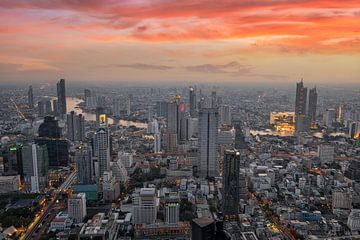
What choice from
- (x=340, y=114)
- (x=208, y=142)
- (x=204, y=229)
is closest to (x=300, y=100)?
(x=340, y=114)

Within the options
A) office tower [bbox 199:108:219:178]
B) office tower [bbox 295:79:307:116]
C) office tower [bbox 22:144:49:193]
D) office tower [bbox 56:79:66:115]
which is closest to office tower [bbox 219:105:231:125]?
office tower [bbox 295:79:307:116]

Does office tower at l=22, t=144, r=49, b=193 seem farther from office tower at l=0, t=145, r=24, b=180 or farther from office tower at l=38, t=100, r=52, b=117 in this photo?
office tower at l=38, t=100, r=52, b=117

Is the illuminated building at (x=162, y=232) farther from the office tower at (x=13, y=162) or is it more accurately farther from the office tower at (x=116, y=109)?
the office tower at (x=116, y=109)

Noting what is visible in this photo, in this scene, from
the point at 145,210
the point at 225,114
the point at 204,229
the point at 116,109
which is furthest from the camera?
the point at 116,109

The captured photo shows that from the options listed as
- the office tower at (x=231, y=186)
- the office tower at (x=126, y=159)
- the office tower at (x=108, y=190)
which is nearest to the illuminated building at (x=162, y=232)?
the office tower at (x=231, y=186)

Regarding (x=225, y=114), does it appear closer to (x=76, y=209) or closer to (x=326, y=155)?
(x=326, y=155)

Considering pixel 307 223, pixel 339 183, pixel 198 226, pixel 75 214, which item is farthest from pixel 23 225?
pixel 339 183
